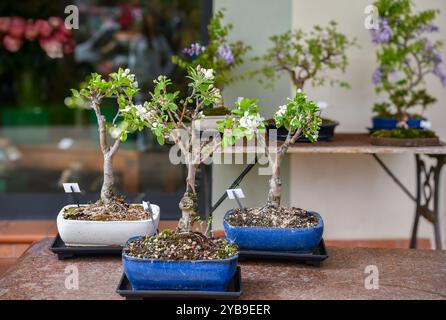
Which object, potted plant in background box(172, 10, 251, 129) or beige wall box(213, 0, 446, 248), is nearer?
potted plant in background box(172, 10, 251, 129)

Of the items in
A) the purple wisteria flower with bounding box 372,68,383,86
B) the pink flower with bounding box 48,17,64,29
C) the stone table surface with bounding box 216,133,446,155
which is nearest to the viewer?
the stone table surface with bounding box 216,133,446,155

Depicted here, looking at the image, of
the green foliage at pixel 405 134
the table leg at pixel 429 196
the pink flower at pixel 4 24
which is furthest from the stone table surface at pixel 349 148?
the pink flower at pixel 4 24

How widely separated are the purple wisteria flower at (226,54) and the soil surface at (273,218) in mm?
1642

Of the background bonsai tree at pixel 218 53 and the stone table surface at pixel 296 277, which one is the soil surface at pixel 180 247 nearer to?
the stone table surface at pixel 296 277

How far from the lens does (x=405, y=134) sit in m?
3.77

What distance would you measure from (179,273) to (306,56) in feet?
8.00

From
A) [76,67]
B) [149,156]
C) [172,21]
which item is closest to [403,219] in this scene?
[149,156]

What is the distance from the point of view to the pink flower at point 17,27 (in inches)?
273

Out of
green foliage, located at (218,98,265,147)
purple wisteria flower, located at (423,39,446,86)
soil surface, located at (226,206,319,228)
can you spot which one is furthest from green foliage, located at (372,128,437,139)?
green foliage, located at (218,98,265,147)

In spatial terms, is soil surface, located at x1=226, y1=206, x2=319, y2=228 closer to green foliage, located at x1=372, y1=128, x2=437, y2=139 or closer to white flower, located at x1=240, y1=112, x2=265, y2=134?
white flower, located at x1=240, y1=112, x2=265, y2=134

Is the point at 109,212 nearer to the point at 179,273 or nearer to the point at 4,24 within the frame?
the point at 179,273

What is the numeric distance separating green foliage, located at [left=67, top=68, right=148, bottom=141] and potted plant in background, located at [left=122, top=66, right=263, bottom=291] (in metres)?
0.04

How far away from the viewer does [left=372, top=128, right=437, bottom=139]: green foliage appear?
3.76 meters

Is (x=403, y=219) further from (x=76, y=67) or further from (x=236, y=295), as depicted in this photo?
(x=76, y=67)
